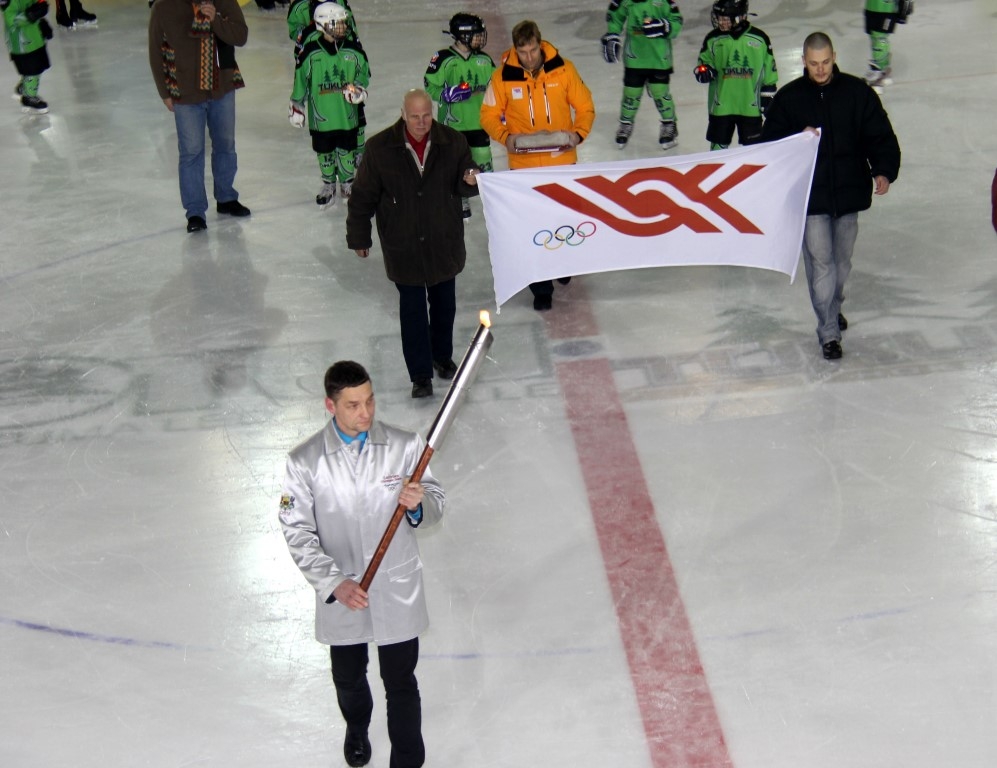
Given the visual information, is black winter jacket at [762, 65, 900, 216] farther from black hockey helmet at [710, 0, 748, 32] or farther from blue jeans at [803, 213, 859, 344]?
black hockey helmet at [710, 0, 748, 32]

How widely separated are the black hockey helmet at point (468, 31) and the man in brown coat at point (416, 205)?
5.87 feet

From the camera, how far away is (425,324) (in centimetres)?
606

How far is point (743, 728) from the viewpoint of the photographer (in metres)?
4.14

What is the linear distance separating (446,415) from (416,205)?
2.60 m

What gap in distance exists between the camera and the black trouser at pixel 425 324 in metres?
5.99

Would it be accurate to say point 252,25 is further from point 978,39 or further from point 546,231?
point 546,231

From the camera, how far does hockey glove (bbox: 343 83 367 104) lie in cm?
798

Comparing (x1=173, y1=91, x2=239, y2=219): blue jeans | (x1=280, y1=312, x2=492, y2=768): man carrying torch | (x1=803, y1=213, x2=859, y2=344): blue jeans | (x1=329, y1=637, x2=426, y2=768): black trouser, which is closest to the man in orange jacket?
(x1=803, y1=213, x2=859, y2=344): blue jeans

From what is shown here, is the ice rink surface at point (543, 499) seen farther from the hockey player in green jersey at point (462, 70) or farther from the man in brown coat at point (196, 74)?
the hockey player in green jersey at point (462, 70)

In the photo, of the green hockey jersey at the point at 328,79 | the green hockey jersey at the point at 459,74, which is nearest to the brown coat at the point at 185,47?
the green hockey jersey at the point at 328,79

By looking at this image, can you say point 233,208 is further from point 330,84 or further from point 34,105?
point 34,105

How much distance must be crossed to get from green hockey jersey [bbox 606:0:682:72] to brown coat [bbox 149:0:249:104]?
2.41 meters

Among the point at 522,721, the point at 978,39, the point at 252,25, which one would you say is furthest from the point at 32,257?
the point at 978,39

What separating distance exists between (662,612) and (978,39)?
304 inches
